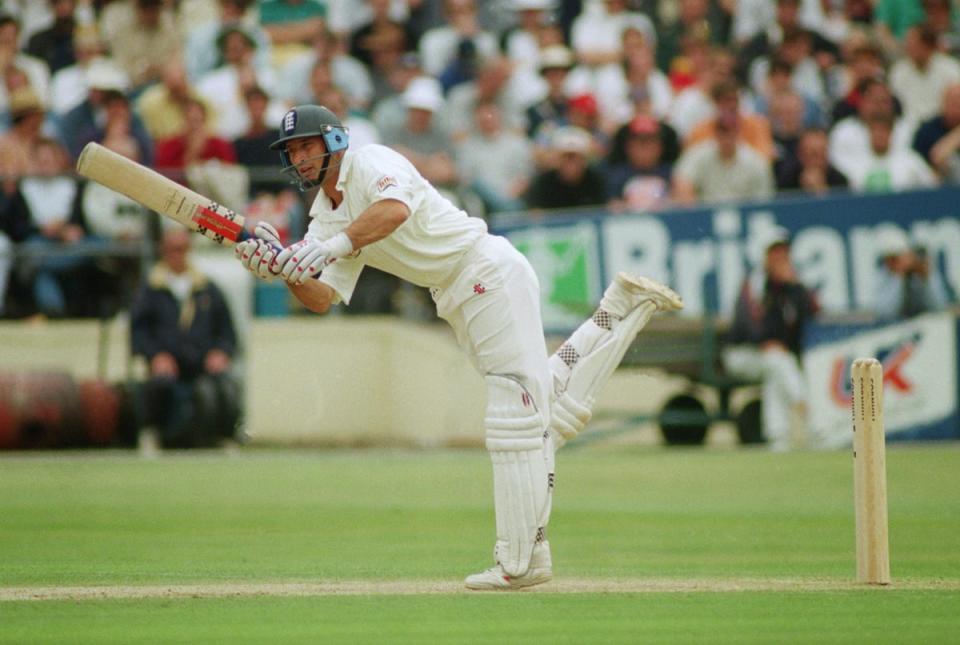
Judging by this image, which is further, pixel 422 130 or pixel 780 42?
pixel 780 42

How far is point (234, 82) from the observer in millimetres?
17812

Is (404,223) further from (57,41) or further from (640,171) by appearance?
(57,41)

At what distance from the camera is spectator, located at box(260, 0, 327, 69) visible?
1902 centimetres

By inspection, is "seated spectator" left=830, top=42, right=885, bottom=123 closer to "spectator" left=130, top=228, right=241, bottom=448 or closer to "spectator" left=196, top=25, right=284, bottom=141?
"spectator" left=196, top=25, right=284, bottom=141

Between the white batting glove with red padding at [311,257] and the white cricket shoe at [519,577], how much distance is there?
4.98 ft

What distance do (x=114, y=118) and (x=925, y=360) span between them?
7929 mm

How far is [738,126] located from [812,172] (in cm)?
88

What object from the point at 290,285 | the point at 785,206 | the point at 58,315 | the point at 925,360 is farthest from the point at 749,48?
the point at 290,285

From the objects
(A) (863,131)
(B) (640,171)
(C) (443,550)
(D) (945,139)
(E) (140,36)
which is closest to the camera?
(C) (443,550)

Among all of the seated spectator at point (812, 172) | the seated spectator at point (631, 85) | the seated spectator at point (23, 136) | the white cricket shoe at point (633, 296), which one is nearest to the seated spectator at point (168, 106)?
the seated spectator at point (23, 136)

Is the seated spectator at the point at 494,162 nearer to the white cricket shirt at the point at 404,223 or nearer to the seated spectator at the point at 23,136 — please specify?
the seated spectator at the point at 23,136

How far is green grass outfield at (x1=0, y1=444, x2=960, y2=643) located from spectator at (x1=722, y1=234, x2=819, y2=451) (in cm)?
61

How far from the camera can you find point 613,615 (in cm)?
670

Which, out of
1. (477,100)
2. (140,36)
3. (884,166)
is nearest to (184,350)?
(477,100)
